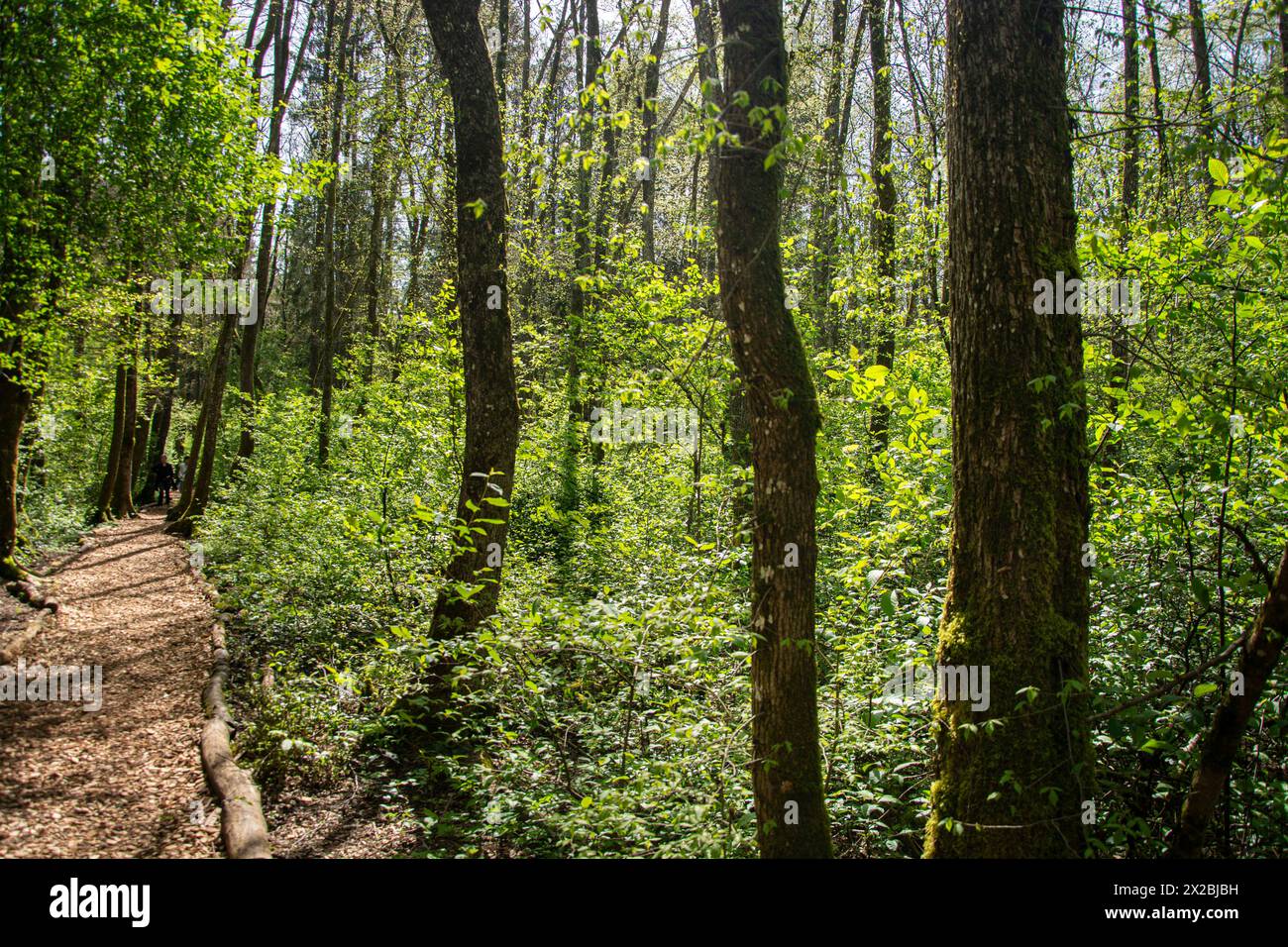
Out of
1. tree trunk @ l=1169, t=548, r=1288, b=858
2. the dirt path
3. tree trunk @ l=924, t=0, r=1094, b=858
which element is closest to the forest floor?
the dirt path

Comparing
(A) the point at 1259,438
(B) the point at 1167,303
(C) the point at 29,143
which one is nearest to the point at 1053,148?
(B) the point at 1167,303

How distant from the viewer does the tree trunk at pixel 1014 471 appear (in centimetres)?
300

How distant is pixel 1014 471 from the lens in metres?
3.09

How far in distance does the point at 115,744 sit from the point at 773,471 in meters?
5.85

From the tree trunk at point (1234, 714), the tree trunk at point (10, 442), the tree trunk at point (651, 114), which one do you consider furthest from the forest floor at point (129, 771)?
the tree trunk at point (651, 114)

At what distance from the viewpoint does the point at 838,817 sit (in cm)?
407

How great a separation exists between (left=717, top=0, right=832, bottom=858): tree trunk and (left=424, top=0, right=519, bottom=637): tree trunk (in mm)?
3367

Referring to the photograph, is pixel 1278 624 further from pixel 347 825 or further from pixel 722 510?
pixel 347 825

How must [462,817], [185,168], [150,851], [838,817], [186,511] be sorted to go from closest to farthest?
[838,817] → [150,851] → [462,817] → [185,168] → [186,511]

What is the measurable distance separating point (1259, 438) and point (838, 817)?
367 centimetres

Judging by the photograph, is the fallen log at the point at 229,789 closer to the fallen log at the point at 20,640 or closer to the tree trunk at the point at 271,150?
the fallen log at the point at 20,640

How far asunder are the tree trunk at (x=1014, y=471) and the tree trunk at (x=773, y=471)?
0.60m

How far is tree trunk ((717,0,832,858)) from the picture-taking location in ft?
11.3
